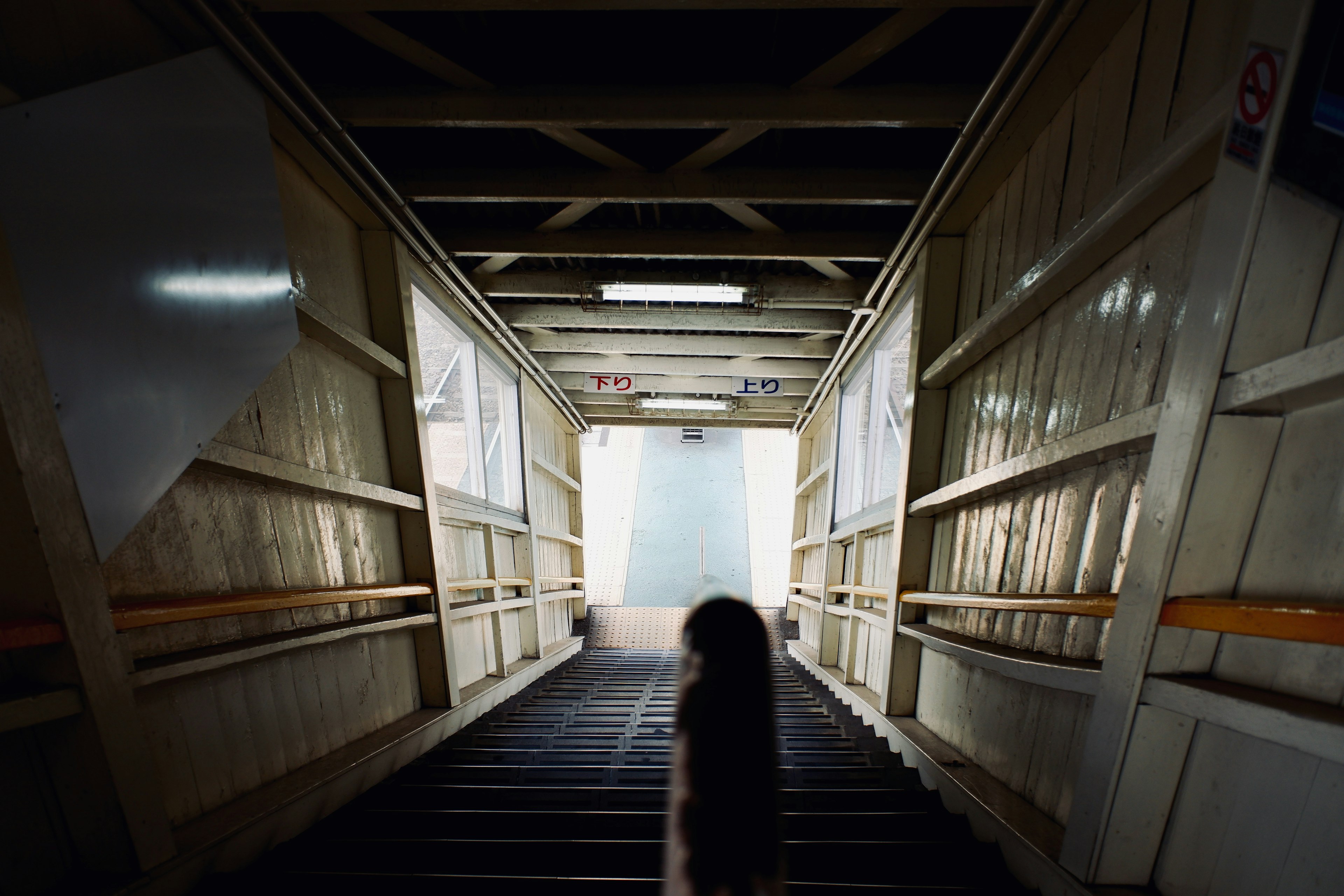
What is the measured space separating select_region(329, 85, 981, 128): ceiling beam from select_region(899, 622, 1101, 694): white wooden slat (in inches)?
113

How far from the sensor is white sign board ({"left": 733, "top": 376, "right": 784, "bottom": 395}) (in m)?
7.98

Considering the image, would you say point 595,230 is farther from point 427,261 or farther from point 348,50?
point 348,50

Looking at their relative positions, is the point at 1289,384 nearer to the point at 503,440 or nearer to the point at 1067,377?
the point at 1067,377

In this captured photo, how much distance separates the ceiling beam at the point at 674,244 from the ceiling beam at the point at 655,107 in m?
1.44

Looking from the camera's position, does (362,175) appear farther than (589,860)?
Yes

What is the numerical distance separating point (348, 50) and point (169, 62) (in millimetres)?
1343

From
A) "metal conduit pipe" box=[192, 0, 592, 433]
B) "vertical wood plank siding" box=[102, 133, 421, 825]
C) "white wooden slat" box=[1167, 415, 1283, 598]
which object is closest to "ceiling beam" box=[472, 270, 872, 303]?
"metal conduit pipe" box=[192, 0, 592, 433]

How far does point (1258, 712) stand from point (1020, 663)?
3.72 feet

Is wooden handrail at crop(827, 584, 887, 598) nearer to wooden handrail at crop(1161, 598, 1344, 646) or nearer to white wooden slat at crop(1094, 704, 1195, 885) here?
white wooden slat at crop(1094, 704, 1195, 885)

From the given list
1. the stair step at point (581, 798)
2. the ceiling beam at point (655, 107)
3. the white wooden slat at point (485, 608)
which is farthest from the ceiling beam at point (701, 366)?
the stair step at point (581, 798)

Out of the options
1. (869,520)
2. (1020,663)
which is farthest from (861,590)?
(1020,663)

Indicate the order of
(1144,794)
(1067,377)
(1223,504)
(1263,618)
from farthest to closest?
(1067,377)
(1144,794)
(1223,504)
(1263,618)

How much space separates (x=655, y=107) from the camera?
3338mm

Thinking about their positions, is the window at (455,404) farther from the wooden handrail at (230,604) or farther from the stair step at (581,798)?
the stair step at (581,798)
